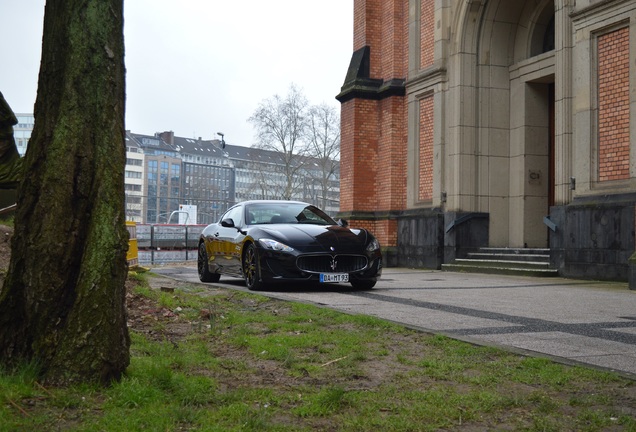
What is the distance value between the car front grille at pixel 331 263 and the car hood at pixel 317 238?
118mm

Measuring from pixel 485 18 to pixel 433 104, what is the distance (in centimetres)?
256

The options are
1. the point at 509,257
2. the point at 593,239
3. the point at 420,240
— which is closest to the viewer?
the point at 593,239

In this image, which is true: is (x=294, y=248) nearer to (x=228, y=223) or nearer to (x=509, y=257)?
(x=228, y=223)

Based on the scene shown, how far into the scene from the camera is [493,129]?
60.6 ft

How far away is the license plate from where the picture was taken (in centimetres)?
1041

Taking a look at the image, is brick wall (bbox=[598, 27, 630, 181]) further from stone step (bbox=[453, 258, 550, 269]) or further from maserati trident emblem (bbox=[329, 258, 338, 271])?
maserati trident emblem (bbox=[329, 258, 338, 271])

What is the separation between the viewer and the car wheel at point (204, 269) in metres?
12.8

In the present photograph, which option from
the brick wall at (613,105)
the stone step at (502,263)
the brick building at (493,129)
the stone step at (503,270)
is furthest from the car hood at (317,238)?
the stone step at (502,263)

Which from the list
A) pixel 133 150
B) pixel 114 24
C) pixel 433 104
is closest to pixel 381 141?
pixel 433 104

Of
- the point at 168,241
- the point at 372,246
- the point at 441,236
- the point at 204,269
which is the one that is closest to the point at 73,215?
the point at 372,246

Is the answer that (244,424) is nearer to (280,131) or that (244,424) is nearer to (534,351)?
(534,351)

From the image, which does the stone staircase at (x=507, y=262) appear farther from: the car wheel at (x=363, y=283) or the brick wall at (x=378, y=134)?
the car wheel at (x=363, y=283)

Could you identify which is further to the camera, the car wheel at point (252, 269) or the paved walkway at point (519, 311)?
the car wheel at point (252, 269)

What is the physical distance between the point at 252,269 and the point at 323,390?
6.95 m
